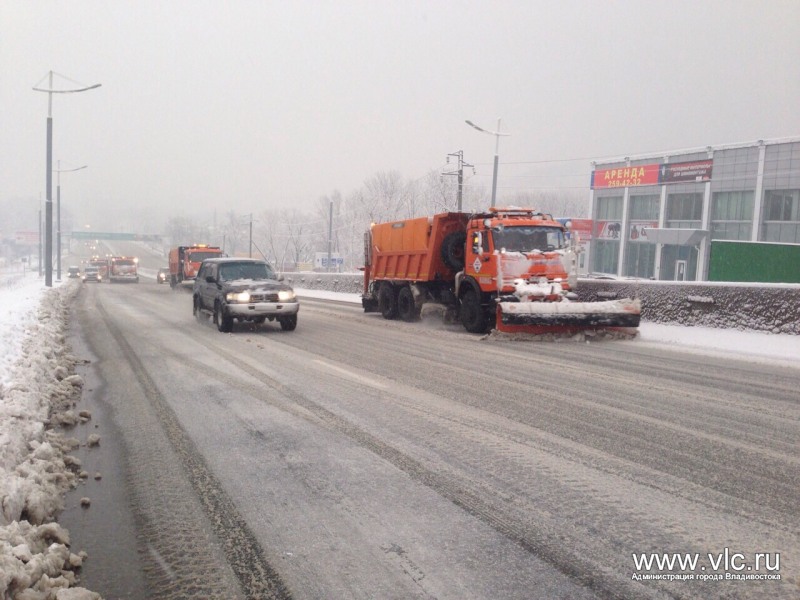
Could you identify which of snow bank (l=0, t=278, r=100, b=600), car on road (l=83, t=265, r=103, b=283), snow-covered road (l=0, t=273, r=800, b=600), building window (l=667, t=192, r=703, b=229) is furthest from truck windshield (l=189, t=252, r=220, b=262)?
building window (l=667, t=192, r=703, b=229)

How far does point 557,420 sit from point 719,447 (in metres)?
1.60

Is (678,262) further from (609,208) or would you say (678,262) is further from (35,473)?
(35,473)

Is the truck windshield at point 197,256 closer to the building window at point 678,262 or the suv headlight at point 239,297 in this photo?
the suv headlight at point 239,297

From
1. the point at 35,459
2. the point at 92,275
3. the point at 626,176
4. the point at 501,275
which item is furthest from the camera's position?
the point at 92,275

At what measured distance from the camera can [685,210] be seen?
55.8 m

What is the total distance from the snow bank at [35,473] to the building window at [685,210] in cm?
5396

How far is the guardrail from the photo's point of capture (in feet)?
47.5

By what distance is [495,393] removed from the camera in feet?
27.8

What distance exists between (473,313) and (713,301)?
18.9ft

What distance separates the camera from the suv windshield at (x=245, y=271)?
17141mm

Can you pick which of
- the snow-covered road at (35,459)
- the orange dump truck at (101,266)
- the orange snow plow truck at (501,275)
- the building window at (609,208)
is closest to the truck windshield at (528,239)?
the orange snow plow truck at (501,275)

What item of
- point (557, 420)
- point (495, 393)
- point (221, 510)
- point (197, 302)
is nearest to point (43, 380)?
point (221, 510)

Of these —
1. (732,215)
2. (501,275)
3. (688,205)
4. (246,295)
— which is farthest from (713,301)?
(688,205)

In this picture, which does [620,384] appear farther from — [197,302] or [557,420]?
[197,302]
